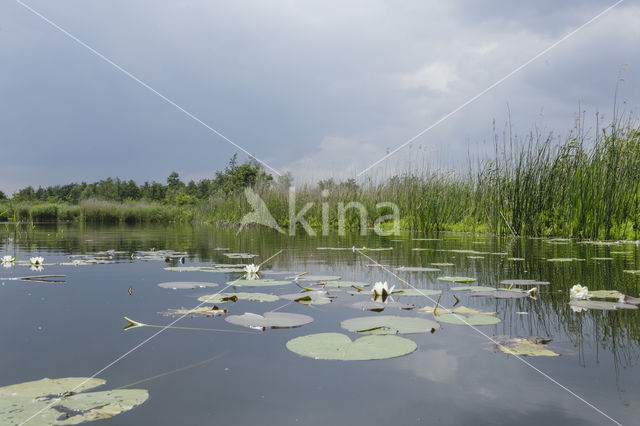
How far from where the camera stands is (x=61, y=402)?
959 mm

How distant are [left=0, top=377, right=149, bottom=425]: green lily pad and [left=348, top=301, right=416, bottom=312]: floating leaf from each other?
3.67 ft

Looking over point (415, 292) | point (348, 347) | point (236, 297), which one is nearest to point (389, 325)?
point (348, 347)

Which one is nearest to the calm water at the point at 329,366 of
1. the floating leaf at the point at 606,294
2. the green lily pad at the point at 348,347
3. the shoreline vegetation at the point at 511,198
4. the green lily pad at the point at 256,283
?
→ the green lily pad at the point at 348,347

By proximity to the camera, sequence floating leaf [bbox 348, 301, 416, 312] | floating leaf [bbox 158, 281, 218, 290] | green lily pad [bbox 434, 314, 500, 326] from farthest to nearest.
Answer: floating leaf [bbox 158, 281, 218, 290]
floating leaf [bbox 348, 301, 416, 312]
green lily pad [bbox 434, 314, 500, 326]

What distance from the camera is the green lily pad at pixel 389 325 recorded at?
1.55 m

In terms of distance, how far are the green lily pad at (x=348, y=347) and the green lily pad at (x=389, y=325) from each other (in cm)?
11

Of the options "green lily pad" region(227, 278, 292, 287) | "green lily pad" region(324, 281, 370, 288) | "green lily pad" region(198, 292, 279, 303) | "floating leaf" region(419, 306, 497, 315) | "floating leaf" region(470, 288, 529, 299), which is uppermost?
"green lily pad" region(227, 278, 292, 287)

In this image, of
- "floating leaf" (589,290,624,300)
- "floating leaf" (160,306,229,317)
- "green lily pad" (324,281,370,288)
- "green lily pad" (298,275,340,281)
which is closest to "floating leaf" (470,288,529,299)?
"floating leaf" (589,290,624,300)

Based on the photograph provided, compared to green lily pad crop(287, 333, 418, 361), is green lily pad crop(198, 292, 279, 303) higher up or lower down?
higher up

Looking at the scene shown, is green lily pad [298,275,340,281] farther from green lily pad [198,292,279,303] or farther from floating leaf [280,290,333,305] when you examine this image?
green lily pad [198,292,279,303]

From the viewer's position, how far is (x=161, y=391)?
40.8 inches

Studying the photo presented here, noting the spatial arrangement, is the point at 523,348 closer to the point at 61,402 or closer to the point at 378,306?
the point at 378,306

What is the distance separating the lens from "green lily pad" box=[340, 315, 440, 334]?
155cm

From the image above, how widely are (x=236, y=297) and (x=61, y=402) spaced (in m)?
1.20
